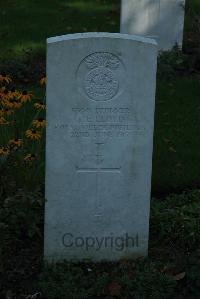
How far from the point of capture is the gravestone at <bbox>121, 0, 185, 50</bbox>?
9344mm

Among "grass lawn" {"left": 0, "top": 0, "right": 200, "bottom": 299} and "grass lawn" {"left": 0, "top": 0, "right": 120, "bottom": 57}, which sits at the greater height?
"grass lawn" {"left": 0, "top": 0, "right": 120, "bottom": 57}

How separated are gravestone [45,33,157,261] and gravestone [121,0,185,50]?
4.81m

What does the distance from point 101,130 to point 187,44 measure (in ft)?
17.8

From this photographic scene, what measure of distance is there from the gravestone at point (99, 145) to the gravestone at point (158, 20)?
4814mm

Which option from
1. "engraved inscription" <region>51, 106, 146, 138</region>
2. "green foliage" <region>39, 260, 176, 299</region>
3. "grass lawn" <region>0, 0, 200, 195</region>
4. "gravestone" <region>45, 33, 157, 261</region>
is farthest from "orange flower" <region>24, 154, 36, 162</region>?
"grass lawn" <region>0, 0, 200, 195</region>

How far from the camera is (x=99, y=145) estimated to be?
15.5 feet

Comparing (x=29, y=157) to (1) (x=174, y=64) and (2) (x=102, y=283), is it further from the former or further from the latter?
(1) (x=174, y=64)

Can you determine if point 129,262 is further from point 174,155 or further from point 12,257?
point 174,155

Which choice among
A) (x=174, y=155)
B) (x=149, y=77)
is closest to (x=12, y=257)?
(x=149, y=77)

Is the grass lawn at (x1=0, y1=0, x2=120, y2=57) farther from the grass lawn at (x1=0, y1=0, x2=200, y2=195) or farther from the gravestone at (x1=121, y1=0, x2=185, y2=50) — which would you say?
the gravestone at (x1=121, y1=0, x2=185, y2=50)

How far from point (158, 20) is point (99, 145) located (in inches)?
202

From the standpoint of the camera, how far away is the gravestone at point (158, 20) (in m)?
9.34

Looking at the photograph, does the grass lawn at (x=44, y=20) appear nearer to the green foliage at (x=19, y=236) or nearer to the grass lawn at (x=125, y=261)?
the grass lawn at (x=125, y=261)

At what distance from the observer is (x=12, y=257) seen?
16.5ft
